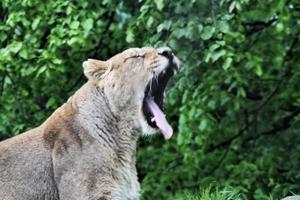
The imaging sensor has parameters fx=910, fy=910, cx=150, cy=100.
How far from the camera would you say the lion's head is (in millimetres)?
6273

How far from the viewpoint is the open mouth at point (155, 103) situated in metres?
6.32

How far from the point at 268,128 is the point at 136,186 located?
5.49m

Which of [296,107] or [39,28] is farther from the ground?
[39,28]

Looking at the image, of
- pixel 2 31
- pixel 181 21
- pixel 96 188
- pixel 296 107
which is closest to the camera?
pixel 96 188

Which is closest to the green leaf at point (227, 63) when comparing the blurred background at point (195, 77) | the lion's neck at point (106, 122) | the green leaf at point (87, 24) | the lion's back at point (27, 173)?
the blurred background at point (195, 77)

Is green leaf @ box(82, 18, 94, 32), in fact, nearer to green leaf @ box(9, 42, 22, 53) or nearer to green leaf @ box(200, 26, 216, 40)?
green leaf @ box(9, 42, 22, 53)

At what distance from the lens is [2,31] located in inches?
373

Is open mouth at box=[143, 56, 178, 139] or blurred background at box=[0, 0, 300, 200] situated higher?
open mouth at box=[143, 56, 178, 139]

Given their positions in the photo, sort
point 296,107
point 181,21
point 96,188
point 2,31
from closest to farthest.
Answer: point 96,188 → point 181,21 → point 2,31 → point 296,107

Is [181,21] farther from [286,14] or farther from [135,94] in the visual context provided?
[135,94]

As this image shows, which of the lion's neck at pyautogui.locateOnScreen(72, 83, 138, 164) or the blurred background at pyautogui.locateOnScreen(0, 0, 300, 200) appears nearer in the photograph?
the lion's neck at pyautogui.locateOnScreen(72, 83, 138, 164)

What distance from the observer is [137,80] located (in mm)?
6293

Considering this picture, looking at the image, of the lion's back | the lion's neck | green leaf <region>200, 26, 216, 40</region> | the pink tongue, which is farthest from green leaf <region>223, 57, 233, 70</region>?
the lion's back

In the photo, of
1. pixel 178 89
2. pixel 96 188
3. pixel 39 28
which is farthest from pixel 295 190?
pixel 96 188
